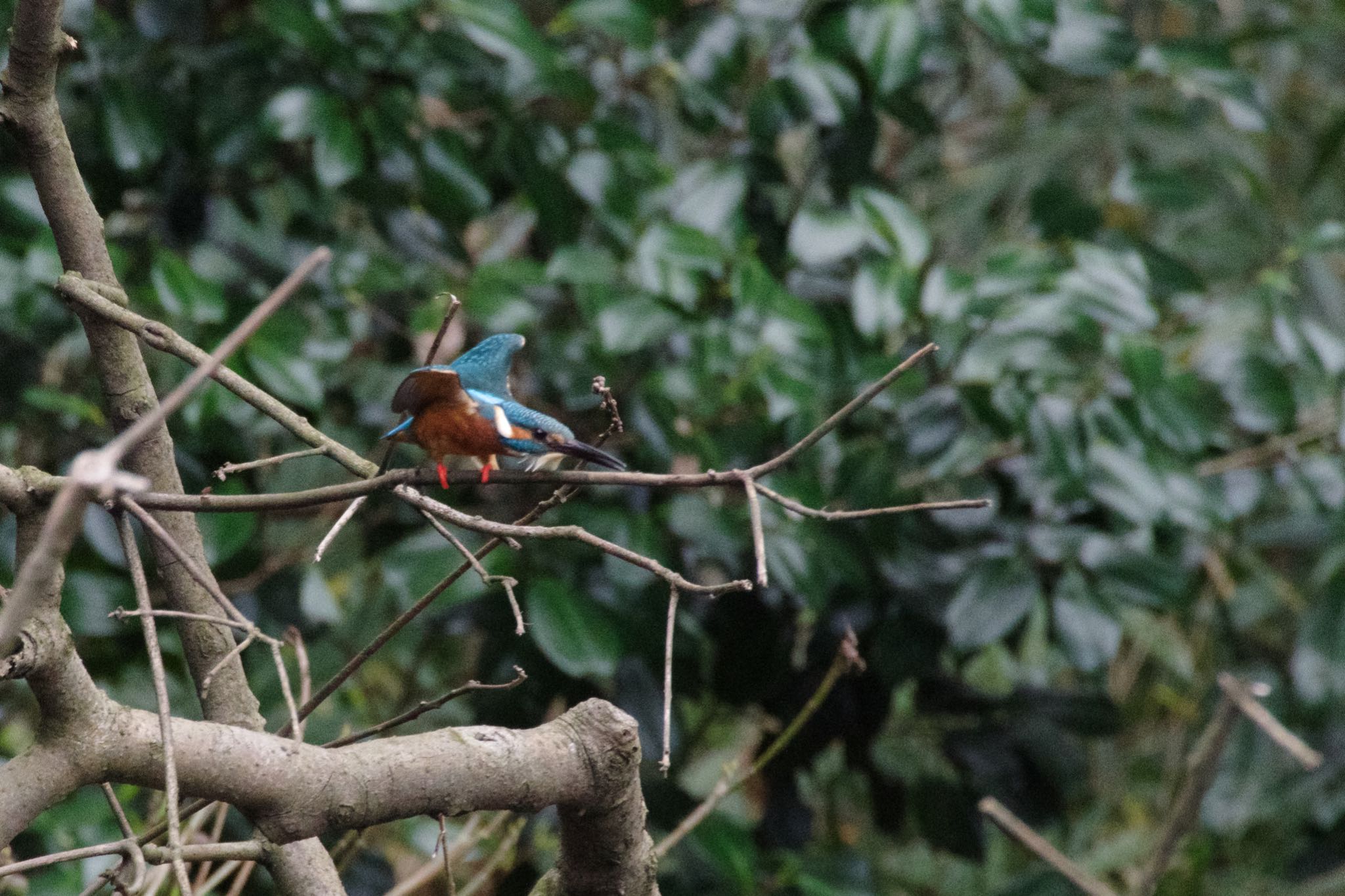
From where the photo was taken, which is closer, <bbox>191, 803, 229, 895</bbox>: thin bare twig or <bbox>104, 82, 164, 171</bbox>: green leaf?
<bbox>191, 803, 229, 895</bbox>: thin bare twig

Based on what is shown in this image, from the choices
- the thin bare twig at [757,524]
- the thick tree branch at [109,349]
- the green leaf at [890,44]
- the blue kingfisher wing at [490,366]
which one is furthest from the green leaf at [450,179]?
the thin bare twig at [757,524]

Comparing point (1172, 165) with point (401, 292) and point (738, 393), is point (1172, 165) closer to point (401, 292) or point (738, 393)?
point (738, 393)

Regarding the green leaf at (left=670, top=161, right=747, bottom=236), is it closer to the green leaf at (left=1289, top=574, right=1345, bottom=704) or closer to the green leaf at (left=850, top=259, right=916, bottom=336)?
the green leaf at (left=850, top=259, right=916, bottom=336)

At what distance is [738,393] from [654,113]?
48 centimetres

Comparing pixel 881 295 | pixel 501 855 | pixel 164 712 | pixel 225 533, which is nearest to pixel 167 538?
pixel 164 712

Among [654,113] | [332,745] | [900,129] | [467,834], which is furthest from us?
[900,129]

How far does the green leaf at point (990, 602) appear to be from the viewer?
145 cm

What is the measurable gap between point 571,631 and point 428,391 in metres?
0.70

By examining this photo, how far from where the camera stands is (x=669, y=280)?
1371mm

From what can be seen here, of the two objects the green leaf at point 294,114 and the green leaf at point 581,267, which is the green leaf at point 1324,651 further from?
the green leaf at point 294,114

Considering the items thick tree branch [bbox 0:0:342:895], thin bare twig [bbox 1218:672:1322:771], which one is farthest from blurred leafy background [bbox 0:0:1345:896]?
thin bare twig [bbox 1218:672:1322:771]

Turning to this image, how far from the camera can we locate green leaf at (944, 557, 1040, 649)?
1.45m

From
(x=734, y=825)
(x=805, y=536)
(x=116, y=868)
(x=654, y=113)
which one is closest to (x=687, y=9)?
(x=654, y=113)

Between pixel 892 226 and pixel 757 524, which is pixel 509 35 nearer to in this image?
pixel 892 226
